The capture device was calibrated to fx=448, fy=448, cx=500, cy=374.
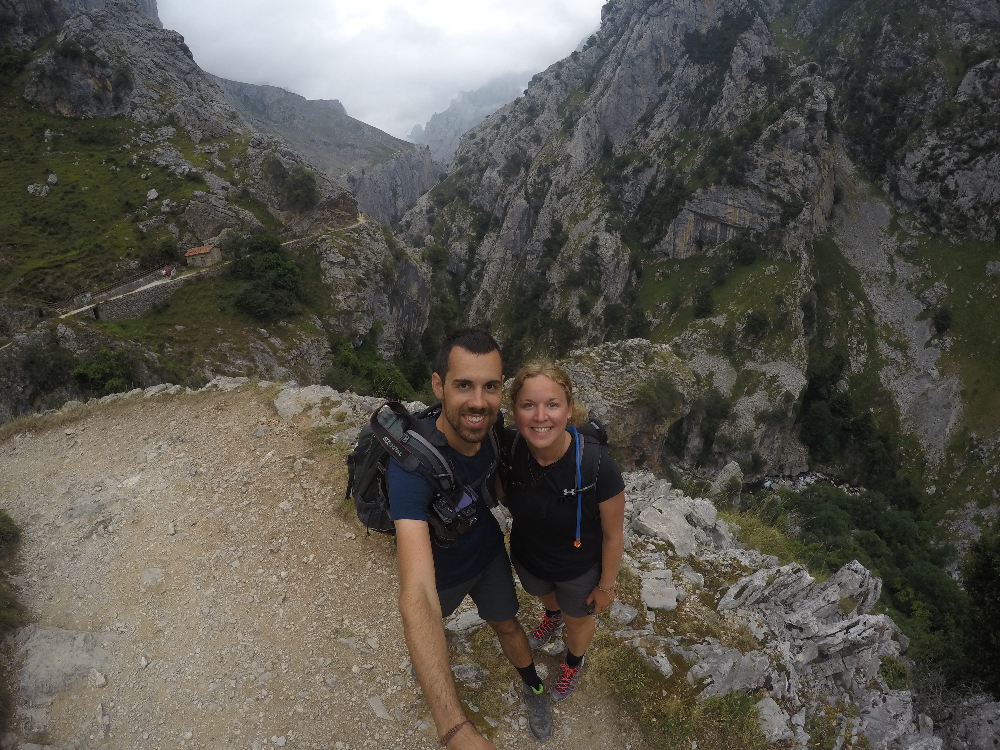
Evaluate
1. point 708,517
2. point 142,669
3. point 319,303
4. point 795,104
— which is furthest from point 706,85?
point 142,669

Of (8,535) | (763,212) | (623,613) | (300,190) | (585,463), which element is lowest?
(8,535)

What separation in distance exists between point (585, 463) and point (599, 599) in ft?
4.99

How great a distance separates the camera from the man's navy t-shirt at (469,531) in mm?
2779

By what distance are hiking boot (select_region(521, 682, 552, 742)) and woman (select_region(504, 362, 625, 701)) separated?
50.6 inches

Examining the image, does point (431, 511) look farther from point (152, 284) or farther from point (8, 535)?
point (152, 284)

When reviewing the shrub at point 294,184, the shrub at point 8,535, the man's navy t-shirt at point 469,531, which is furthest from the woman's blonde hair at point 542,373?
the shrub at point 294,184

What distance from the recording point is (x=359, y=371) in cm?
3241

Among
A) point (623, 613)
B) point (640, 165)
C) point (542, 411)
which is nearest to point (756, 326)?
point (640, 165)

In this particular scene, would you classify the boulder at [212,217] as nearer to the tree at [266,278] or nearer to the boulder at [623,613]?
the tree at [266,278]

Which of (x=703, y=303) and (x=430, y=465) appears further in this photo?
(x=703, y=303)

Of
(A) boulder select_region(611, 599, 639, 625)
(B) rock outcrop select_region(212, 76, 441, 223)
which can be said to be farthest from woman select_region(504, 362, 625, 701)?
(B) rock outcrop select_region(212, 76, 441, 223)

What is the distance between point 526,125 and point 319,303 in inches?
4277

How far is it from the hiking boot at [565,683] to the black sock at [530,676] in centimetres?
43

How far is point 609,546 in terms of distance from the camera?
3.48 metres
